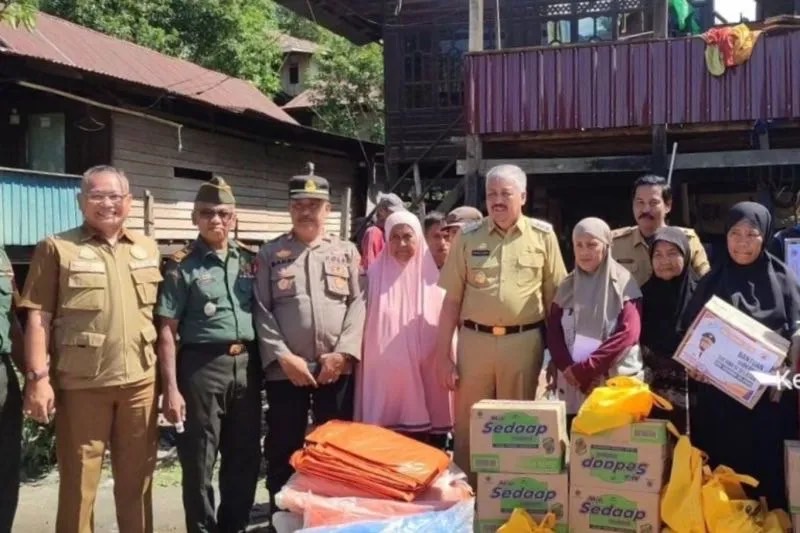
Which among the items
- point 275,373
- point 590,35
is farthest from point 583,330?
point 590,35

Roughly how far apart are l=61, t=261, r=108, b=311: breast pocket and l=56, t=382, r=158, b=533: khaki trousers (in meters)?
0.36

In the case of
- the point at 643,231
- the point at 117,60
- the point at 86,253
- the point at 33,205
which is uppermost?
the point at 117,60

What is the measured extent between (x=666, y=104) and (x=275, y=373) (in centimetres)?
731

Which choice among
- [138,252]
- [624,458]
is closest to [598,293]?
[624,458]

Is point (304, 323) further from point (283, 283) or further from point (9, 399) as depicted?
point (9, 399)

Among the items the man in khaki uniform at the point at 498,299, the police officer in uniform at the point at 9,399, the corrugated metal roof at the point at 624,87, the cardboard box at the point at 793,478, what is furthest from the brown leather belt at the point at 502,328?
the corrugated metal roof at the point at 624,87

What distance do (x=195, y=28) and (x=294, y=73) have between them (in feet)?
39.9

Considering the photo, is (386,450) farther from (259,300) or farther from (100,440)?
(100,440)

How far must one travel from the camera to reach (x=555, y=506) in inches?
128

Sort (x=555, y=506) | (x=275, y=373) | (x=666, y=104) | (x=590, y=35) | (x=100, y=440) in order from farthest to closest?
(x=590, y=35) < (x=666, y=104) < (x=275, y=373) < (x=100, y=440) < (x=555, y=506)

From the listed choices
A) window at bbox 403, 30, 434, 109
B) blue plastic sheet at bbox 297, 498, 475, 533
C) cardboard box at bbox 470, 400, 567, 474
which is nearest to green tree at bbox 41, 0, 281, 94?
window at bbox 403, 30, 434, 109

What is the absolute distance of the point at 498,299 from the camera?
3758mm

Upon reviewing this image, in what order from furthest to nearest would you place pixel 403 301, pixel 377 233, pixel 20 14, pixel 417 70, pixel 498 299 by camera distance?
pixel 417 70 → pixel 377 233 → pixel 20 14 → pixel 403 301 → pixel 498 299

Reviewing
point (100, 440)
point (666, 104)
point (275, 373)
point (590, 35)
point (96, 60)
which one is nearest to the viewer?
point (100, 440)
